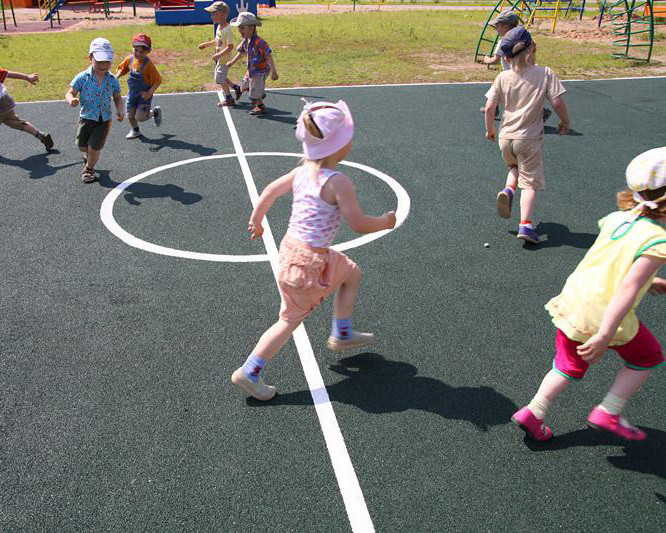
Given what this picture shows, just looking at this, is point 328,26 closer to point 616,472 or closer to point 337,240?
point 337,240

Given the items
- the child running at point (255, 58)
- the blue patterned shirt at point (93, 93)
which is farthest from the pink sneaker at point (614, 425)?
the child running at point (255, 58)

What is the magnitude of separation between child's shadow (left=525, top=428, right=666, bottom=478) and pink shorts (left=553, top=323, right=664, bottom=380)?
21.3 inches

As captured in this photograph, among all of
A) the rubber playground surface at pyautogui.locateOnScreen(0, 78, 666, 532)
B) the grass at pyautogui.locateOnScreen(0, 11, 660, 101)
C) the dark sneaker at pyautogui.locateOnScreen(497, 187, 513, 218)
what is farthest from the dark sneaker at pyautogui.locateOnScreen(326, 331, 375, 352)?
the grass at pyautogui.locateOnScreen(0, 11, 660, 101)

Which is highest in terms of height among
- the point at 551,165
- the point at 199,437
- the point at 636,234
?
the point at 636,234

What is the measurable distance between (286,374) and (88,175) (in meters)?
5.30

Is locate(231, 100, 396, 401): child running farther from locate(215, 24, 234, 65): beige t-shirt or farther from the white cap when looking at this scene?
locate(215, 24, 234, 65): beige t-shirt

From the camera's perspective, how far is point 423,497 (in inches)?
130

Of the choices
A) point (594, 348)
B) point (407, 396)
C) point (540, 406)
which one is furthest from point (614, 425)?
point (407, 396)

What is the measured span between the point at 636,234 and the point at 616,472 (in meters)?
1.51

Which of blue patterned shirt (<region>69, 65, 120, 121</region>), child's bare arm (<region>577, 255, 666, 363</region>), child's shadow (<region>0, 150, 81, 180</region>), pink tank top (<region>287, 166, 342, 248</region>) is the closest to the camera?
child's bare arm (<region>577, 255, 666, 363</region>)

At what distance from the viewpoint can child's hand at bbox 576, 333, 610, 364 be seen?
10.2 ft

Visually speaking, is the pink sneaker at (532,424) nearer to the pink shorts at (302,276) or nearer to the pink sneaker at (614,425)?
the pink sneaker at (614,425)

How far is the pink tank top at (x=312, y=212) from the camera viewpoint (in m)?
3.68

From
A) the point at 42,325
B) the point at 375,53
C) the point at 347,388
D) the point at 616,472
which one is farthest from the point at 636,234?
the point at 375,53
